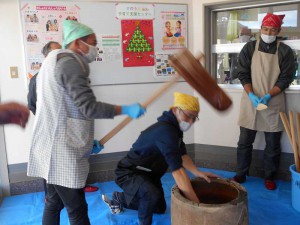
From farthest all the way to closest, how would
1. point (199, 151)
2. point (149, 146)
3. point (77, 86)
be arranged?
point (199, 151) < point (149, 146) < point (77, 86)

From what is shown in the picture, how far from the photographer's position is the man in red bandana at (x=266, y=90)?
99.3 inches

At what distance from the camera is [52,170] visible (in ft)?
4.90

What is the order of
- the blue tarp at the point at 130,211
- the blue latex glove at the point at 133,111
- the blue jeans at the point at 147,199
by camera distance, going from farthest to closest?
1. the blue tarp at the point at 130,211
2. the blue jeans at the point at 147,199
3. the blue latex glove at the point at 133,111

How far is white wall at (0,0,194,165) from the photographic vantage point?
2.56 metres

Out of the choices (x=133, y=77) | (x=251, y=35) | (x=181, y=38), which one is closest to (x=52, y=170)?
(x=133, y=77)

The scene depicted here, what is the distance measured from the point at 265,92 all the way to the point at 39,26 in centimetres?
203

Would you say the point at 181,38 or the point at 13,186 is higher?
the point at 181,38

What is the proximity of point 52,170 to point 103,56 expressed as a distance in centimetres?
156

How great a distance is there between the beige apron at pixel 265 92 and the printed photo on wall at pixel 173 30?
0.77m

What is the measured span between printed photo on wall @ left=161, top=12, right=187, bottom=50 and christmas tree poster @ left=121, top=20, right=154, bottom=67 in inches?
5.5

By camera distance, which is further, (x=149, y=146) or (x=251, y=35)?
(x=251, y=35)

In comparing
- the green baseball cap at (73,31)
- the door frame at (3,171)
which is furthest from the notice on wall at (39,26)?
the green baseball cap at (73,31)

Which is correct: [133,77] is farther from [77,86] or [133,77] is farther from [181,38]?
[77,86]

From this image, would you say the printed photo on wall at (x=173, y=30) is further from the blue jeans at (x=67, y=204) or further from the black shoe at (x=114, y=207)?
the blue jeans at (x=67, y=204)
